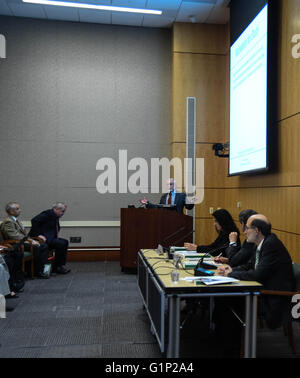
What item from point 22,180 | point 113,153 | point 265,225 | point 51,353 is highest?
point 113,153

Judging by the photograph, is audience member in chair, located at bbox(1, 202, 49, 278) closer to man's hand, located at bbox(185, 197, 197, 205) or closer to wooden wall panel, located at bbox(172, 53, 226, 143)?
man's hand, located at bbox(185, 197, 197, 205)

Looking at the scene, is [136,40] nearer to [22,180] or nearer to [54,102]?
[54,102]

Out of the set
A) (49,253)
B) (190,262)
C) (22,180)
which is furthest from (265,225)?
(22,180)

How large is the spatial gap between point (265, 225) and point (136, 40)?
5221mm

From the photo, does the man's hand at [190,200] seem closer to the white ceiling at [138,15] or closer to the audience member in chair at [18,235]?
the audience member in chair at [18,235]

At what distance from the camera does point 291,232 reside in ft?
12.5

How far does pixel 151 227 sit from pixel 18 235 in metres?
1.95

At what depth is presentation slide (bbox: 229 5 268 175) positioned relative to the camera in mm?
4105

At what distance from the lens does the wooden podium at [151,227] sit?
5199 mm

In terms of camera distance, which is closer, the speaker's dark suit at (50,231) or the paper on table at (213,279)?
the paper on table at (213,279)

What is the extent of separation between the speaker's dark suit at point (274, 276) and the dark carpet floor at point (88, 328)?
42 centimetres

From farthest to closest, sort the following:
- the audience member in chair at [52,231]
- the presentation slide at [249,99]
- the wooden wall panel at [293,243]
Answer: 1. the audience member in chair at [52,231]
2. the presentation slide at [249,99]
3. the wooden wall panel at [293,243]

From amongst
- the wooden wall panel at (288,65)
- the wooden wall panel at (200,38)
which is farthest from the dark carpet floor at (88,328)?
the wooden wall panel at (200,38)
